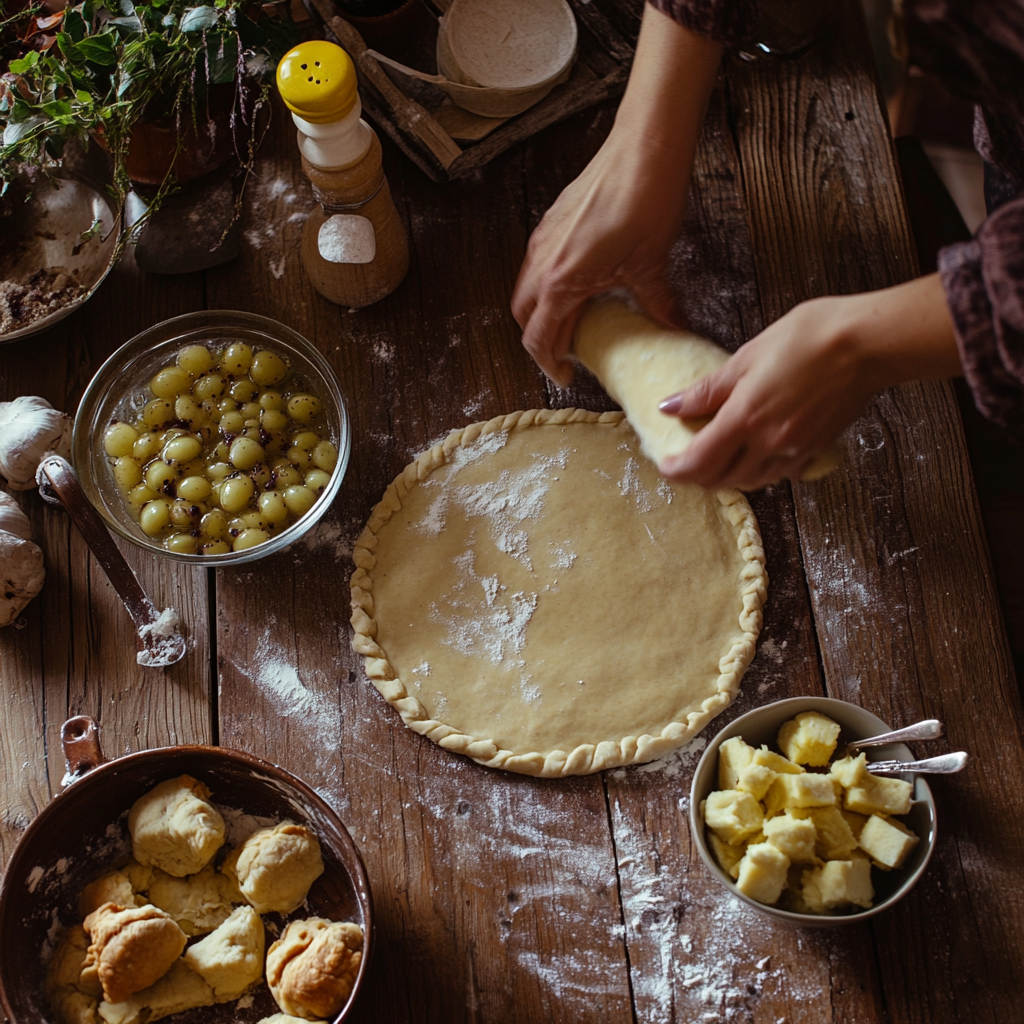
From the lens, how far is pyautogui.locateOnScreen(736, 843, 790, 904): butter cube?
128 cm

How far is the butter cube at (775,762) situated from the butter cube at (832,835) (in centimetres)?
6

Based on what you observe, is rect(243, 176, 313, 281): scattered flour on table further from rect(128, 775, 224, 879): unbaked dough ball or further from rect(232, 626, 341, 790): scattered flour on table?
rect(128, 775, 224, 879): unbaked dough ball

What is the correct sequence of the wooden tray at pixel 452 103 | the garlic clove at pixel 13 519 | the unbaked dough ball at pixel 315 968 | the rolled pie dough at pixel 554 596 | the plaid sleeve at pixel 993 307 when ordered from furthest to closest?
the wooden tray at pixel 452 103, the garlic clove at pixel 13 519, the rolled pie dough at pixel 554 596, the unbaked dough ball at pixel 315 968, the plaid sleeve at pixel 993 307

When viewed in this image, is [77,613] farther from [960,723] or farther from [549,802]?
[960,723]

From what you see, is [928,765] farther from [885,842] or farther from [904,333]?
[904,333]

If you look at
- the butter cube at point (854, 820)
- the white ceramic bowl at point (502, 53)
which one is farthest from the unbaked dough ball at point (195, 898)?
the white ceramic bowl at point (502, 53)

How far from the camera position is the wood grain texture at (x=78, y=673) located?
1592mm

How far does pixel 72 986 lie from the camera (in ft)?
4.38

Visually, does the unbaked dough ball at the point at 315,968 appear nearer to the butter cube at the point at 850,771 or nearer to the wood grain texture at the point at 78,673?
the wood grain texture at the point at 78,673

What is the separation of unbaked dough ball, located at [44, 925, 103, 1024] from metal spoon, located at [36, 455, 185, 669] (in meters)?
0.46

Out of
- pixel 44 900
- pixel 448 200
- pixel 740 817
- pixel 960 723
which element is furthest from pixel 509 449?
pixel 44 900

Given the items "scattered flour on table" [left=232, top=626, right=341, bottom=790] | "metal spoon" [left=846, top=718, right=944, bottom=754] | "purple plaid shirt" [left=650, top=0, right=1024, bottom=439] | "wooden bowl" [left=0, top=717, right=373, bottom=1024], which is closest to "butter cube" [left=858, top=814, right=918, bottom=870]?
"metal spoon" [left=846, top=718, right=944, bottom=754]

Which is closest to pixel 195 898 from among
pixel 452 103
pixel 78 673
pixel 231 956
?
pixel 231 956

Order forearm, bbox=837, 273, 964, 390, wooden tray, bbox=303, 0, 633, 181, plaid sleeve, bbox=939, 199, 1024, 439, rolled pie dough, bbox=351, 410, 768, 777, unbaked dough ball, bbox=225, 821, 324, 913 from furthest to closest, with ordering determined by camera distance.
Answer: wooden tray, bbox=303, 0, 633, 181
rolled pie dough, bbox=351, 410, 768, 777
unbaked dough ball, bbox=225, 821, 324, 913
forearm, bbox=837, 273, 964, 390
plaid sleeve, bbox=939, 199, 1024, 439
